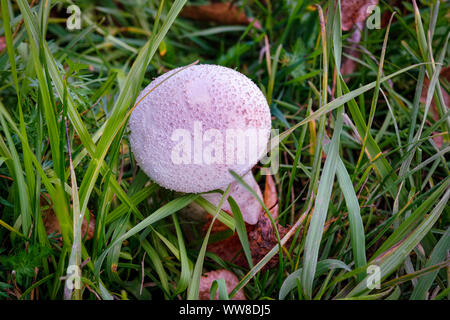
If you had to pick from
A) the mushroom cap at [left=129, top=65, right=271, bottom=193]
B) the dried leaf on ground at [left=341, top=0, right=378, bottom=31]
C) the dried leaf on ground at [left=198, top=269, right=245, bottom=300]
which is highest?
the dried leaf on ground at [left=341, top=0, right=378, bottom=31]

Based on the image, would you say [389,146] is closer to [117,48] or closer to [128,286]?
[128,286]

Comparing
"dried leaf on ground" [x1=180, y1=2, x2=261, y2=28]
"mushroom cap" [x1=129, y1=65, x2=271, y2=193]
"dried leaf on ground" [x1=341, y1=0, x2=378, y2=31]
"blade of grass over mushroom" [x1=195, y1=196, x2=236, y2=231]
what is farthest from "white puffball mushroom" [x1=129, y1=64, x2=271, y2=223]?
"dried leaf on ground" [x1=180, y1=2, x2=261, y2=28]

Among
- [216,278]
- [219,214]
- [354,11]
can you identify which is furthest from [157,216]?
[354,11]

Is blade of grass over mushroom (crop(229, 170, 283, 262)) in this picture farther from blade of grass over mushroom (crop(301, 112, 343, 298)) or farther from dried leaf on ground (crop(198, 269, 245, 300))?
dried leaf on ground (crop(198, 269, 245, 300))

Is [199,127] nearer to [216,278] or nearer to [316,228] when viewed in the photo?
[316,228]

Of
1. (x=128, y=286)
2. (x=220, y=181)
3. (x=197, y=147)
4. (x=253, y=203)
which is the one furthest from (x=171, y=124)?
(x=128, y=286)

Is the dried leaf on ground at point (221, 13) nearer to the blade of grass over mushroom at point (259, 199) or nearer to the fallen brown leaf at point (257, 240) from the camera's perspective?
the fallen brown leaf at point (257, 240)

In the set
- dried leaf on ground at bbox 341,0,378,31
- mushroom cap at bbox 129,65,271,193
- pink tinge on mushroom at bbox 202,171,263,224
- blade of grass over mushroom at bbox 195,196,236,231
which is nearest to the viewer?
mushroom cap at bbox 129,65,271,193
